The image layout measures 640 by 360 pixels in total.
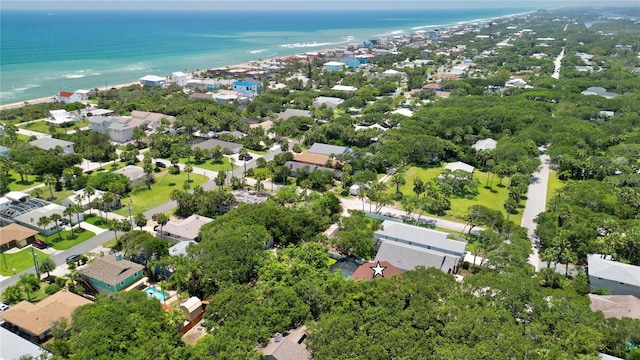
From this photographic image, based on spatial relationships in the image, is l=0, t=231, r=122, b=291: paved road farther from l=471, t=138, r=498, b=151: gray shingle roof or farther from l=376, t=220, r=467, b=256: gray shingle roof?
l=471, t=138, r=498, b=151: gray shingle roof

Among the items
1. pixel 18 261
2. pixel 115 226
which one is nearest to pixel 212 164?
pixel 115 226

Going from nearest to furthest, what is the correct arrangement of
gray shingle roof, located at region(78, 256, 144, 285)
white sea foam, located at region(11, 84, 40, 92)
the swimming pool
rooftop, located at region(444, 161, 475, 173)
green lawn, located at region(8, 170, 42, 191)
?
1. the swimming pool
2. gray shingle roof, located at region(78, 256, 144, 285)
3. green lawn, located at region(8, 170, 42, 191)
4. rooftop, located at region(444, 161, 475, 173)
5. white sea foam, located at region(11, 84, 40, 92)

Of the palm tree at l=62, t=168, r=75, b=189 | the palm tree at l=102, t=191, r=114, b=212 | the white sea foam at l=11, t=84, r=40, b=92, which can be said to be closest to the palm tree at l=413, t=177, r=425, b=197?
the palm tree at l=102, t=191, r=114, b=212

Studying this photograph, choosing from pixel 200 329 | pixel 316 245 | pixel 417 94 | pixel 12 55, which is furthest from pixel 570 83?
pixel 12 55

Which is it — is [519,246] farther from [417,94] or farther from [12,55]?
[12,55]

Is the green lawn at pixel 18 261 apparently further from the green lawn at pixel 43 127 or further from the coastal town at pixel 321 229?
the green lawn at pixel 43 127

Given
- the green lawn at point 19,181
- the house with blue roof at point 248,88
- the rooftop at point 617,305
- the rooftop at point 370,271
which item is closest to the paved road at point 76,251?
the green lawn at point 19,181
